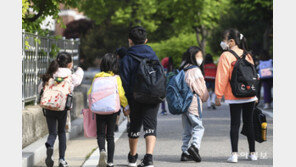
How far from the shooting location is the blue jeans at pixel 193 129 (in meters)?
7.31

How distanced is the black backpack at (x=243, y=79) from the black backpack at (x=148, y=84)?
3.24ft

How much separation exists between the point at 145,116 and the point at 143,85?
409 millimetres

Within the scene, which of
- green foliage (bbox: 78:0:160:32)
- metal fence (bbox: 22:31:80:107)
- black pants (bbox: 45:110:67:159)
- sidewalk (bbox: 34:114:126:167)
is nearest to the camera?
black pants (bbox: 45:110:67:159)

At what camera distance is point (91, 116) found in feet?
23.1

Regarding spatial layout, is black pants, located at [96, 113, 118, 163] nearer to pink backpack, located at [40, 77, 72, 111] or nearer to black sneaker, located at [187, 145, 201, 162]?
pink backpack, located at [40, 77, 72, 111]

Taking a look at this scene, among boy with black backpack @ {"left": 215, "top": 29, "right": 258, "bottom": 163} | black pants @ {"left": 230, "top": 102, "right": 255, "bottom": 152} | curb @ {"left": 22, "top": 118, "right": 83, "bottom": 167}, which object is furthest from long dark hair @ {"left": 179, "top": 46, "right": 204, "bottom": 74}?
curb @ {"left": 22, "top": 118, "right": 83, "bottom": 167}

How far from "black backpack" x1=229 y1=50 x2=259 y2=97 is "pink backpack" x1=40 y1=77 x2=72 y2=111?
6.83 feet

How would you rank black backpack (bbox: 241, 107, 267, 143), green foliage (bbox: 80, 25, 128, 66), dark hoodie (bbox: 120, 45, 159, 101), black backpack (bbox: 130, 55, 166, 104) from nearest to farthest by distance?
black backpack (bbox: 130, 55, 166, 104) < dark hoodie (bbox: 120, 45, 159, 101) < black backpack (bbox: 241, 107, 267, 143) < green foliage (bbox: 80, 25, 128, 66)

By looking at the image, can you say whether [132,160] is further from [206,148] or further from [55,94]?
[206,148]

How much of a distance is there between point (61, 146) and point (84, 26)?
50.5 metres

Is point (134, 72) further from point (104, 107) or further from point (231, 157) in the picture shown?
point (231, 157)

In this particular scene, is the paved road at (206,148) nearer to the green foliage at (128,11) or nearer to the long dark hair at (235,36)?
the long dark hair at (235,36)

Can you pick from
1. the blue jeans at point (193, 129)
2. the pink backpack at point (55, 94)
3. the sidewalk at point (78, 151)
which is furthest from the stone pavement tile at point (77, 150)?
the blue jeans at point (193, 129)

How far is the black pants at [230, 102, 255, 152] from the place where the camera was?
23.4 ft
